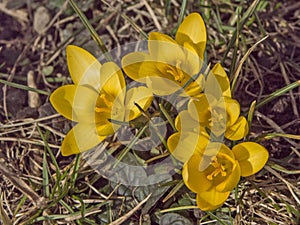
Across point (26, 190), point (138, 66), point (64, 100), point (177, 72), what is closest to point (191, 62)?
point (177, 72)

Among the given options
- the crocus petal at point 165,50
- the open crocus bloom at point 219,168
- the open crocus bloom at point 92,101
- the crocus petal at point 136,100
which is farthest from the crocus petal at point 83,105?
the open crocus bloom at point 219,168

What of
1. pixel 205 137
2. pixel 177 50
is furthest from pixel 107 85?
pixel 205 137

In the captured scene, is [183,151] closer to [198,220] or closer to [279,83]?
[198,220]

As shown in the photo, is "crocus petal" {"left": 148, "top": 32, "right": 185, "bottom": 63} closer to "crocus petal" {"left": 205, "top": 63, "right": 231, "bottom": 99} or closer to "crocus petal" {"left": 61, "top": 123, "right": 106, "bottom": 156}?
"crocus petal" {"left": 205, "top": 63, "right": 231, "bottom": 99}

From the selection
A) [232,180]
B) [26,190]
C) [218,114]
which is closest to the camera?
[232,180]

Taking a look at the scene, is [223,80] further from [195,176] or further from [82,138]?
[82,138]

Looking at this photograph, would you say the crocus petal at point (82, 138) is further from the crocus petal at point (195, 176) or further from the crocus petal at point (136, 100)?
the crocus petal at point (195, 176)
